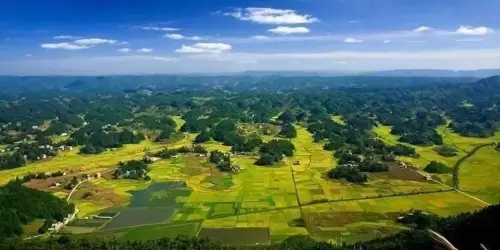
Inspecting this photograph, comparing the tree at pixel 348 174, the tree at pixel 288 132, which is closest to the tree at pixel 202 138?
the tree at pixel 288 132

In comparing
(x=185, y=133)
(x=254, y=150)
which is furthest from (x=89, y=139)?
(x=254, y=150)

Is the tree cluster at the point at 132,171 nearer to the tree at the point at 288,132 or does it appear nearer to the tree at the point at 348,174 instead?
the tree at the point at 348,174

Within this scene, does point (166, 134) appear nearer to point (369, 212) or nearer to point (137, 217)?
point (137, 217)

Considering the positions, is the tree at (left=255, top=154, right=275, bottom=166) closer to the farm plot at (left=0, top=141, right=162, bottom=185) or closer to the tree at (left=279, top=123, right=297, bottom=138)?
the farm plot at (left=0, top=141, right=162, bottom=185)

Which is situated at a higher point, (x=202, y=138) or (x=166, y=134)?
A: (x=166, y=134)

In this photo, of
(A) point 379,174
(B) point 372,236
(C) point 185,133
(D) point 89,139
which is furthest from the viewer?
(C) point 185,133

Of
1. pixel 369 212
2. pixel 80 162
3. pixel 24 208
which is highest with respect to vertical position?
pixel 24 208

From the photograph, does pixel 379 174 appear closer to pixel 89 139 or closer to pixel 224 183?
pixel 224 183

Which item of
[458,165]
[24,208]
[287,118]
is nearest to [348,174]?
[458,165]
